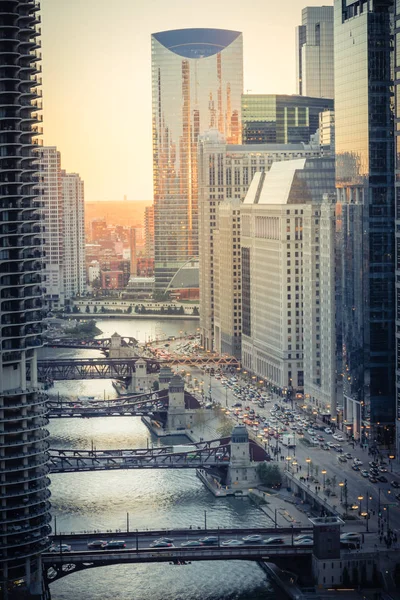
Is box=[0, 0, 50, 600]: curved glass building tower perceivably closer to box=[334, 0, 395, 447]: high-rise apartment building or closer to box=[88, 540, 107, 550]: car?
box=[88, 540, 107, 550]: car

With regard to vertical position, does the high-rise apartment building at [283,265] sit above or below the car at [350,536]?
above

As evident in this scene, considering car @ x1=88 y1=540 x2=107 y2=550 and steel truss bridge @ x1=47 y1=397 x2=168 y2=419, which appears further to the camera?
steel truss bridge @ x1=47 y1=397 x2=168 y2=419

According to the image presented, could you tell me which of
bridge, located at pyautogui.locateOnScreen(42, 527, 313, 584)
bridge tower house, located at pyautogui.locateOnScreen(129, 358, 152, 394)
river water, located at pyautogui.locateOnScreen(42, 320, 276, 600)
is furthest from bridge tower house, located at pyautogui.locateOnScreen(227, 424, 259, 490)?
bridge tower house, located at pyautogui.locateOnScreen(129, 358, 152, 394)

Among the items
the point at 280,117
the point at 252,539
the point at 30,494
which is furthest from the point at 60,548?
the point at 280,117

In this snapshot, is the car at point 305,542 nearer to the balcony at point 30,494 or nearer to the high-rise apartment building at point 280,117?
the balcony at point 30,494

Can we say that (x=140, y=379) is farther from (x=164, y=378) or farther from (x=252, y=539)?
(x=252, y=539)

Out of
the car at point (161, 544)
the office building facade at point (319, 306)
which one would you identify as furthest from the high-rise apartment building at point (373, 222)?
the car at point (161, 544)
